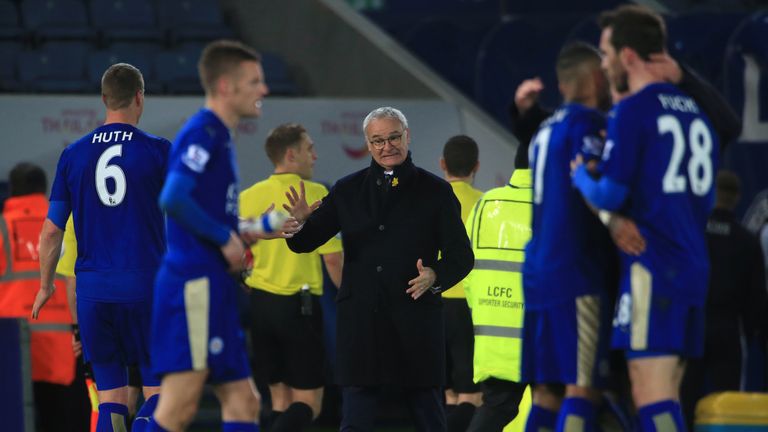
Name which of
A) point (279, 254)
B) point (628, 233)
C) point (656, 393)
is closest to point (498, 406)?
point (279, 254)

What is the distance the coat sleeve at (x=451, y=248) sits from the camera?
726 cm

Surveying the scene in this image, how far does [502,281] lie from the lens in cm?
771

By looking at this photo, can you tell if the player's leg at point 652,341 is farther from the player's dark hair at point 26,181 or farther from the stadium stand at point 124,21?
the stadium stand at point 124,21

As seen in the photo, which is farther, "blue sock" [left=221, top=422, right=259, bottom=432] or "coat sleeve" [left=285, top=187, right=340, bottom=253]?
"coat sleeve" [left=285, top=187, right=340, bottom=253]

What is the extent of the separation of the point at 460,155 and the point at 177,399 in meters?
3.94

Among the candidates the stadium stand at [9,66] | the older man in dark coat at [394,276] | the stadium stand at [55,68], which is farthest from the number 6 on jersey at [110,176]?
the stadium stand at [9,66]

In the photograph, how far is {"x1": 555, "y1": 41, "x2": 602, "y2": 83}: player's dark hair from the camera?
5.94 m

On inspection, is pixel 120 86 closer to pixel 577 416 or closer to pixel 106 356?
pixel 106 356

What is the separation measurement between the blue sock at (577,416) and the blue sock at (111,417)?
250 cm

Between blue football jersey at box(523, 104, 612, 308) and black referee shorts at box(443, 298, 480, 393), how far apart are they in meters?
3.41

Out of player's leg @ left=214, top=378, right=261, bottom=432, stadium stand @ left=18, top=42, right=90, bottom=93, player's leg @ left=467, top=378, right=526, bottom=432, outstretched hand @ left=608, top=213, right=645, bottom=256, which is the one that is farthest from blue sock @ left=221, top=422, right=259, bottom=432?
stadium stand @ left=18, top=42, right=90, bottom=93

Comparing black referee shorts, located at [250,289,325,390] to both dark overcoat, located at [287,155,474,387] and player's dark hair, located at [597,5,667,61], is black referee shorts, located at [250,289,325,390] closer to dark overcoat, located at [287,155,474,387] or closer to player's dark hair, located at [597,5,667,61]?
dark overcoat, located at [287,155,474,387]

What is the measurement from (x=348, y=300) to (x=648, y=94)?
7.45 ft

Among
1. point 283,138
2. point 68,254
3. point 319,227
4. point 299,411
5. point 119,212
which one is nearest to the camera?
point 119,212
